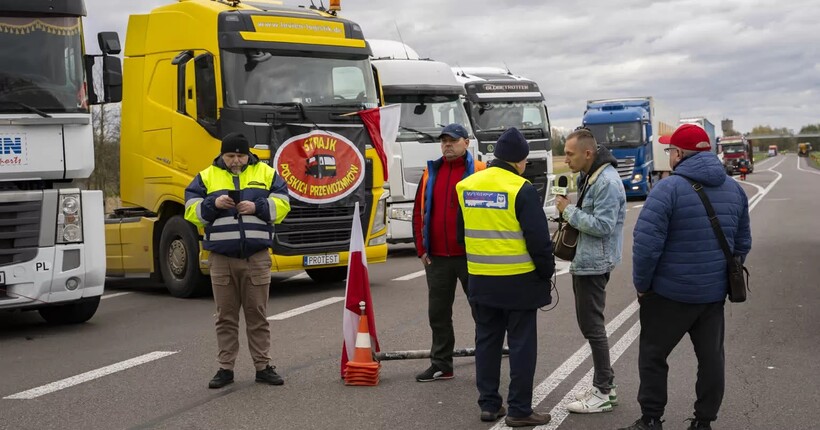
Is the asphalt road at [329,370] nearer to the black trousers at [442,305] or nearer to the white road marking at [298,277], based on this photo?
the black trousers at [442,305]

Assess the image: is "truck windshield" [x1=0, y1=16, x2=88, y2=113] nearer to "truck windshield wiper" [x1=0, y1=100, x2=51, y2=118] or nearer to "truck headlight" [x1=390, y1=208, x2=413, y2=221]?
"truck windshield wiper" [x1=0, y1=100, x2=51, y2=118]

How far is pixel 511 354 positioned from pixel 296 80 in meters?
7.09

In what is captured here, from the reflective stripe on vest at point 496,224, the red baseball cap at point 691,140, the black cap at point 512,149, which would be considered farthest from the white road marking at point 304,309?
the red baseball cap at point 691,140

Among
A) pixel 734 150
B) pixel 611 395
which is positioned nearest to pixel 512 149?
pixel 611 395

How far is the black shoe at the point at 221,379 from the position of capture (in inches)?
299

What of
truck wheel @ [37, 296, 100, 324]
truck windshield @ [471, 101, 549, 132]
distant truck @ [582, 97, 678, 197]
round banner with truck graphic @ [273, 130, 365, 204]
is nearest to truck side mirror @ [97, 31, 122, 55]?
round banner with truck graphic @ [273, 130, 365, 204]

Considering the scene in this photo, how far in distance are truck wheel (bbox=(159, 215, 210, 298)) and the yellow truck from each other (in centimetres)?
2

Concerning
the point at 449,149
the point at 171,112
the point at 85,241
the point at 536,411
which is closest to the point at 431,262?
the point at 449,149

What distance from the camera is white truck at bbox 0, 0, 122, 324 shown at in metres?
9.88

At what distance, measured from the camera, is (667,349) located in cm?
588

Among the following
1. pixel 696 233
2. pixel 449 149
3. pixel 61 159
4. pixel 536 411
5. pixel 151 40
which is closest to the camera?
pixel 696 233

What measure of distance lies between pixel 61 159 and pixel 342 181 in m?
3.77

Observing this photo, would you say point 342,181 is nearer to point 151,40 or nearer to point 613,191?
point 151,40

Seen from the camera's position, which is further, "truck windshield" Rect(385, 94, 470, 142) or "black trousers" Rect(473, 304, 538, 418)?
"truck windshield" Rect(385, 94, 470, 142)
